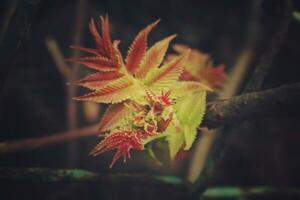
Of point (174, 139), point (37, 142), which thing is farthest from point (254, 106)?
point (37, 142)

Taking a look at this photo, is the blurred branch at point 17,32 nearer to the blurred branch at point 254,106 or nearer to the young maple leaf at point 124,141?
the young maple leaf at point 124,141

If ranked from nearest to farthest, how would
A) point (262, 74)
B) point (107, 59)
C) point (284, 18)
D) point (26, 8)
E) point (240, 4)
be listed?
point (107, 59) → point (26, 8) → point (262, 74) → point (284, 18) → point (240, 4)

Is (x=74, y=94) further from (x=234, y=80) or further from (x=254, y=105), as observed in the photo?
(x=254, y=105)

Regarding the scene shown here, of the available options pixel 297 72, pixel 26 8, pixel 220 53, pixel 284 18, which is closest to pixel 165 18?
pixel 220 53

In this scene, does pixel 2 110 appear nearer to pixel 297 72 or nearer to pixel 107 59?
pixel 107 59

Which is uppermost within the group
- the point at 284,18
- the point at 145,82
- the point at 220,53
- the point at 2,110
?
the point at 220,53
